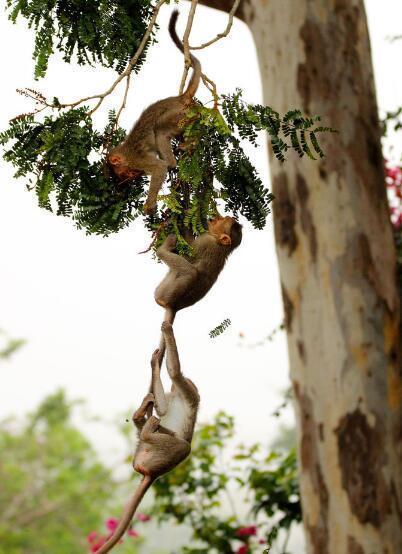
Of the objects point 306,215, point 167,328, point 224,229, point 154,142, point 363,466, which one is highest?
point 154,142

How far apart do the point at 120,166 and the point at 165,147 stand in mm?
395

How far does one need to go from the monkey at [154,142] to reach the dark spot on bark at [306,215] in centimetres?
58

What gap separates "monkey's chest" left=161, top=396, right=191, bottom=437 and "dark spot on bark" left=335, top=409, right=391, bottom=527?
0.90m

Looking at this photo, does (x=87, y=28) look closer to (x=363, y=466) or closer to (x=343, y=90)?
(x=343, y=90)

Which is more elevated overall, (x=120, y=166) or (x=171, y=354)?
(x=120, y=166)

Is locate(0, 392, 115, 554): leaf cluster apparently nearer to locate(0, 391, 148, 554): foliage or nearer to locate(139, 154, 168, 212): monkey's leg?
locate(0, 391, 148, 554): foliage

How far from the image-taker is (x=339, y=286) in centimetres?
311

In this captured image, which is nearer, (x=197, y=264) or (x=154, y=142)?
(x=197, y=264)

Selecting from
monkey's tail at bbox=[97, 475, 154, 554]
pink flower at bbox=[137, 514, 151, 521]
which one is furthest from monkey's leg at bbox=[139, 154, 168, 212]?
pink flower at bbox=[137, 514, 151, 521]

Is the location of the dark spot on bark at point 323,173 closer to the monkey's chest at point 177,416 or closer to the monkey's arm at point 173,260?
the monkey's arm at point 173,260

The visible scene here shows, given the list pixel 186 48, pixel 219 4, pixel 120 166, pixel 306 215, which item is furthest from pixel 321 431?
pixel 219 4

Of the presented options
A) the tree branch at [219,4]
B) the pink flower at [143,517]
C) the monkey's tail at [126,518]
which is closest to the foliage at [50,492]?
the pink flower at [143,517]

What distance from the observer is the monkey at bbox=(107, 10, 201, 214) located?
2574 millimetres

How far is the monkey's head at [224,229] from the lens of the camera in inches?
94.8
